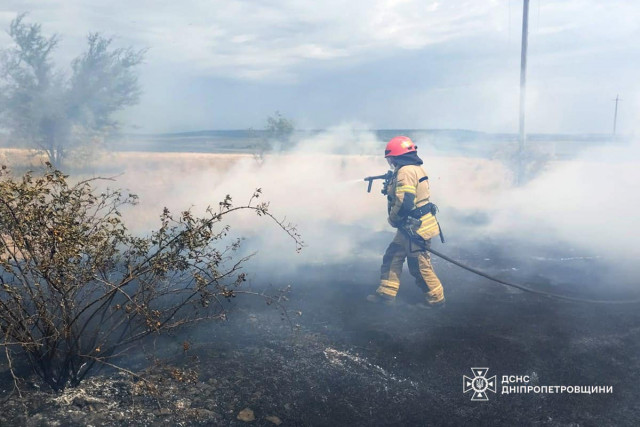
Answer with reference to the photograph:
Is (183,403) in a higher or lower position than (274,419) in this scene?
higher

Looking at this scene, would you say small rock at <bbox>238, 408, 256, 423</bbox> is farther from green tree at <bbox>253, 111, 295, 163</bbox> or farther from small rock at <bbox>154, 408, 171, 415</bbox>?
green tree at <bbox>253, 111, 295, 163</bbox>

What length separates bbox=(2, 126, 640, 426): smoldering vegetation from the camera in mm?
3746

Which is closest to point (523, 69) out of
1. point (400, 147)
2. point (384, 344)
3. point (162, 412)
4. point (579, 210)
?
point (579, 210)

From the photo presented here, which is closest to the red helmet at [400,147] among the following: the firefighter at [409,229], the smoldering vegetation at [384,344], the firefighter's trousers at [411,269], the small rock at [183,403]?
the firefighter at [409,229]

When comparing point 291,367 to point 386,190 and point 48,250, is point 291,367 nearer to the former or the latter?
point 48,250

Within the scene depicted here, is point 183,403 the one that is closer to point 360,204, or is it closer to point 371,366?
point 371,366

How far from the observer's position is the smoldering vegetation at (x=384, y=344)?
3746mm

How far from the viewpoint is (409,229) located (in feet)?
20.1

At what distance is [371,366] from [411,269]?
194 centimetres

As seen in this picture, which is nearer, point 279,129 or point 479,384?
point 479,384

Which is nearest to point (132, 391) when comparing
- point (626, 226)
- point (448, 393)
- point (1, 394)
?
point (1, 394)

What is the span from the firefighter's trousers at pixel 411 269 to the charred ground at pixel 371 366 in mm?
229

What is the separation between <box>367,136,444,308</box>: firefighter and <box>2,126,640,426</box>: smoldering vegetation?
0.28 meters

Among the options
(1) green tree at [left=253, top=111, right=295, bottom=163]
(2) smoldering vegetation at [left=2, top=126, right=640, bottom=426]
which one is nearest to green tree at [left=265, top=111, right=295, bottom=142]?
(1) green tree at [left=253, top=111, right=295, bottom=163]
